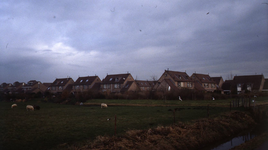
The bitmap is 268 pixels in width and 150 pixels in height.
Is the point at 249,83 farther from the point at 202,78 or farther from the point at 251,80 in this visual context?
the point at 202,78

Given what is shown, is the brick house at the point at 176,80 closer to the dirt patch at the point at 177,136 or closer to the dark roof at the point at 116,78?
the dark roof at the point at 116,78

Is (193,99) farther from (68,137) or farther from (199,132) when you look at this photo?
(68,137)

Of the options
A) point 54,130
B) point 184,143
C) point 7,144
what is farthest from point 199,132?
point 7,144

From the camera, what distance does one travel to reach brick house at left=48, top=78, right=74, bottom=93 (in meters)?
97.4

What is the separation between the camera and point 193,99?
4716 centimetres

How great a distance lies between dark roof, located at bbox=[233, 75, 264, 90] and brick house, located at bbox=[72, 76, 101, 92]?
192 feet

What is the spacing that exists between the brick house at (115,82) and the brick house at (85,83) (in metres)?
7.20

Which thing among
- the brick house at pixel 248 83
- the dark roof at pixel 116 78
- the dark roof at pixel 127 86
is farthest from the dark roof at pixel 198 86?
the dark roof at pixel 116 78

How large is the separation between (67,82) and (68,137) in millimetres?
88091

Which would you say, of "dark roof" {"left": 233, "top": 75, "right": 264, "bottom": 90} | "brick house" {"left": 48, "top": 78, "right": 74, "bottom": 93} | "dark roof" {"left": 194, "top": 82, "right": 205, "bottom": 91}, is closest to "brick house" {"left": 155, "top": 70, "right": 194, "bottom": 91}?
"dark roof" {"left": 194, "top": 82, "right": 205, "bottom": 91}

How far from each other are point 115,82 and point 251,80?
51729mm

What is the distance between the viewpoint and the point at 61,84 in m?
98.3

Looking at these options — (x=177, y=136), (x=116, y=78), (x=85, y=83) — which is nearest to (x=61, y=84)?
(x=85, y=83)

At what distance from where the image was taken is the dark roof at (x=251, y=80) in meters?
73.8
